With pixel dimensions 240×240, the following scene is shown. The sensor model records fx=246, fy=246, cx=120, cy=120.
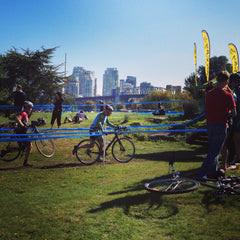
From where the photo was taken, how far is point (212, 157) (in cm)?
498

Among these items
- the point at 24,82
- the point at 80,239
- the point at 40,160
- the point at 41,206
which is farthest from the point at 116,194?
the point at 24,82

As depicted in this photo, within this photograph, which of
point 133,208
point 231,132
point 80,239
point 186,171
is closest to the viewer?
point 80,239

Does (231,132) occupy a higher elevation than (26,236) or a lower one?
higher

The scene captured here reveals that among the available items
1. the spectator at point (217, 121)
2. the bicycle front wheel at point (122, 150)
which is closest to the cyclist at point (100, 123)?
the bicycle front wheel at point (122, 150)

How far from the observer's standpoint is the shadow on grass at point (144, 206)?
165 inches

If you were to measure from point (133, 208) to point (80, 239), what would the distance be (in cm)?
129

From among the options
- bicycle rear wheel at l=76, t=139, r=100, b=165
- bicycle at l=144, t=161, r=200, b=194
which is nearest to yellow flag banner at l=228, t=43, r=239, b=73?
bicycle rear wheel at l=76, t=139, r=100, b=165

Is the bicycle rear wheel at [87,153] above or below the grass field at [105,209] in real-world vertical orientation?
above

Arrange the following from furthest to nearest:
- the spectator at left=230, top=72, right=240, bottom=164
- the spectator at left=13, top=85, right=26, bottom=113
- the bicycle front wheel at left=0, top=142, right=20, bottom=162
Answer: the spectator at left=13, top=85, right=26, bottom=113
the bicycle front wheel at left=0, top=142, right=20, bottom=162
the spectator at left=230, top=72, right=240, bottom=164

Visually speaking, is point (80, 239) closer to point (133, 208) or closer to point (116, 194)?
point (133, 208)

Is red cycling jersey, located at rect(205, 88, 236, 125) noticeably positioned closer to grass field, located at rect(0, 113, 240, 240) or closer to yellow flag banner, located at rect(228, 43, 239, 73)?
grass field, located at rect(0, 113, 240, 240)

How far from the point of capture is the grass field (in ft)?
11.9

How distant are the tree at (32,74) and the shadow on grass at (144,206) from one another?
20952mm

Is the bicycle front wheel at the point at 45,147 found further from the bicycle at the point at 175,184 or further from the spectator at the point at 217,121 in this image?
the spectator at the point at 217,121
